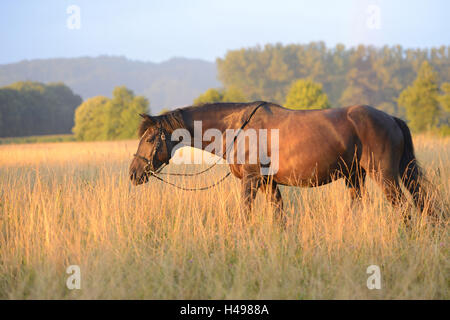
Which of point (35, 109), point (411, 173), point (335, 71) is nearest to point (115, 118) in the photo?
point (35, 109)

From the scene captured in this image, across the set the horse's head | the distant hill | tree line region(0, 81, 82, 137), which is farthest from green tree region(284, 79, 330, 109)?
the distant hill

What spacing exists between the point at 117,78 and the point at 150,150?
195160mm

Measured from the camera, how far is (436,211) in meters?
4.29

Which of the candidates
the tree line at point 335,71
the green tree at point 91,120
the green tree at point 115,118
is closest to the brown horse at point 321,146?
the green tree at point 115,118

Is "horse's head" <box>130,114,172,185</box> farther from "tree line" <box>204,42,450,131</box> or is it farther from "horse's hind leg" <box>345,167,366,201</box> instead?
"tree line" <box>204,42,450,131</box>

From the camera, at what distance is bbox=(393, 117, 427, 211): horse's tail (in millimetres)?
4445

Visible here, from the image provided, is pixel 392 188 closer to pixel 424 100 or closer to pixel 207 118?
pixel 207 118

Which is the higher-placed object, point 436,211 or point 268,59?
point 268,59

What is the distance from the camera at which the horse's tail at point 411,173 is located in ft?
14.6

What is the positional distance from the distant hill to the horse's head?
147 m

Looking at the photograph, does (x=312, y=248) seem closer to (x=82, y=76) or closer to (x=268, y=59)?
(x=268, y=59)

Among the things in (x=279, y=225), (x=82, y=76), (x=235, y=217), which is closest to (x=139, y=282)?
(x=235, y=217)

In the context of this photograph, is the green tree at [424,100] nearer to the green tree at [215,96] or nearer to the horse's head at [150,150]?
the green tree at [215,96]
